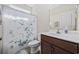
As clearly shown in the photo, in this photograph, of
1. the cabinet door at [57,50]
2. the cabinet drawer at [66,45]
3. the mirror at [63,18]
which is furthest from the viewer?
the mirror at [63,18]

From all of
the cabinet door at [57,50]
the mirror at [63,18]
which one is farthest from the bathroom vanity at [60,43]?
the mirror at [63,18]

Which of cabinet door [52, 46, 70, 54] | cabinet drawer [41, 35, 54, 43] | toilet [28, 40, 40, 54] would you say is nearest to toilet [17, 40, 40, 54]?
toilet [28, 40, 40, 54]

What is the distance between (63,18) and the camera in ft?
4.00

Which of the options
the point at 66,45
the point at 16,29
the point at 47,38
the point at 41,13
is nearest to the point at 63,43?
the point at 66,45

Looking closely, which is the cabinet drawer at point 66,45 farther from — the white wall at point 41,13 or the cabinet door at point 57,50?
the white wall at point 41,13

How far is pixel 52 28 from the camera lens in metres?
1.25

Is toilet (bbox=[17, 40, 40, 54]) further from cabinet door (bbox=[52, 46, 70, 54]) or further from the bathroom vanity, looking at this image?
cabinet door (bbox=[52, 46, 70, 54])

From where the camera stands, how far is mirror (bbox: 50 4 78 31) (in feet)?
3.96

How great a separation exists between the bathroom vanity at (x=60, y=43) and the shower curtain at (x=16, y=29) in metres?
0.19

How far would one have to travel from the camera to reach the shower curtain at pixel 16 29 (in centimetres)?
99

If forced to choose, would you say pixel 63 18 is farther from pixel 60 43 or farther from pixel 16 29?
pixel 16 29

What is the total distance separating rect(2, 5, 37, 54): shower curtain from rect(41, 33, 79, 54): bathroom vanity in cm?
19
